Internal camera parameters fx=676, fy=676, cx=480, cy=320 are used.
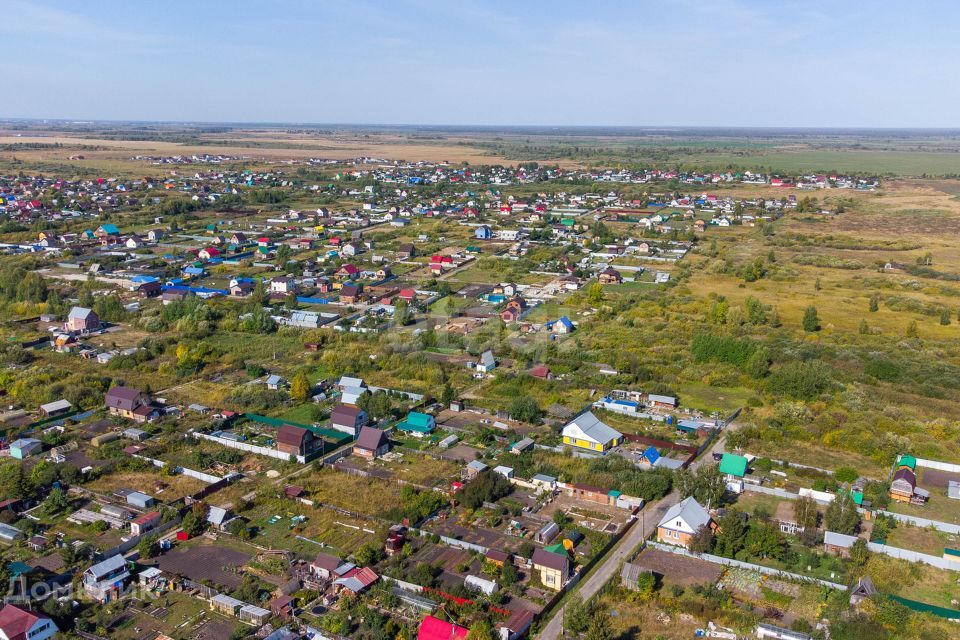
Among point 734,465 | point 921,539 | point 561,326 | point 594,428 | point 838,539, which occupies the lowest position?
point 921,539

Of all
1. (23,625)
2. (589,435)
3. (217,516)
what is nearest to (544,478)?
(589,435)

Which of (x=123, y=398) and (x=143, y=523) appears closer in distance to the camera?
(x=143, y=523)

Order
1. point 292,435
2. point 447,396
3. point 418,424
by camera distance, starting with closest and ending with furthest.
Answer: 1. point 292,435
2. point 418,424
3. point 447,396

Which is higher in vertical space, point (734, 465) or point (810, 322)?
point (810, 322)

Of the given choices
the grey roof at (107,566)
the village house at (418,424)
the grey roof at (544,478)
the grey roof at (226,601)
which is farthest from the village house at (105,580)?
the grey roof at (544,478)

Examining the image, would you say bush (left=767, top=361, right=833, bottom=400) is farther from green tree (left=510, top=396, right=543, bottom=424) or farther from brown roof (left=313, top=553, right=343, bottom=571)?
brown roof (left=313, top=553, right=343, bottom=571)

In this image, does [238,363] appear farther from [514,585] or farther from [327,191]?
[327,191]

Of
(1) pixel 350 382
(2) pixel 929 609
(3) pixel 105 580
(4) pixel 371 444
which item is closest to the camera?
(2) pixel 929 609

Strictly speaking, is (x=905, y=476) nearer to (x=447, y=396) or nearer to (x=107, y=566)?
(x=447, y=396)
